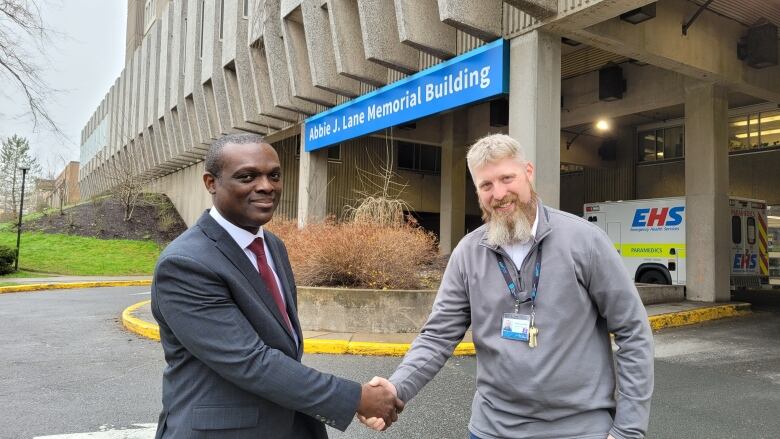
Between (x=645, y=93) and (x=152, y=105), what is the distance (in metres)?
30.6

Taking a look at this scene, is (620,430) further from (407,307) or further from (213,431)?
(407,307)

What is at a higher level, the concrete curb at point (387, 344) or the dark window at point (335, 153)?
the dark window at point (335, 153)

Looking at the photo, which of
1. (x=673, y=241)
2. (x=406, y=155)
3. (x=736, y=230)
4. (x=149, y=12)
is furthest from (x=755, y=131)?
(x=149, y=12)

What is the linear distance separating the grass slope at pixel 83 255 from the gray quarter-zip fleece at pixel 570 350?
23684 millimetres

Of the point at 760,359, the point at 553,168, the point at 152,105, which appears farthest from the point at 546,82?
the point at 152,105

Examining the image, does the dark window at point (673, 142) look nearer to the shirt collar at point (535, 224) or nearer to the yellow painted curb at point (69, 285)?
the yellow painted curb at point (69, 285)

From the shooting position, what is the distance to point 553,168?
984 centimetres

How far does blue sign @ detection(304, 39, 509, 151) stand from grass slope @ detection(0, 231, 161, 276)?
12.1 meters

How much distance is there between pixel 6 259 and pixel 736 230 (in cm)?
2407

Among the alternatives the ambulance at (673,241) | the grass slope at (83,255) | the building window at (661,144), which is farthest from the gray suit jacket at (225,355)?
the building window at (661,144)

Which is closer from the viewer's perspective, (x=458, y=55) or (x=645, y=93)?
(x=458, y=55)

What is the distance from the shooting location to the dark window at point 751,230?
48.2 ft

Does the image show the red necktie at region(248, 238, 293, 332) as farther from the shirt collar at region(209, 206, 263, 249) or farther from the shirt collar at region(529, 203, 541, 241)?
the shirt collar at region(529, 203, 541, 241)

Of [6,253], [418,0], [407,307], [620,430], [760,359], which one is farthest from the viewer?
[6,253]
